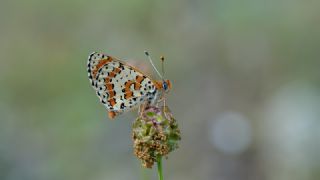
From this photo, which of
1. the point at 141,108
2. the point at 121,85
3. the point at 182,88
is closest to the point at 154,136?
the point at 141,108

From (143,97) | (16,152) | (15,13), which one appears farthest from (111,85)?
(15,13)

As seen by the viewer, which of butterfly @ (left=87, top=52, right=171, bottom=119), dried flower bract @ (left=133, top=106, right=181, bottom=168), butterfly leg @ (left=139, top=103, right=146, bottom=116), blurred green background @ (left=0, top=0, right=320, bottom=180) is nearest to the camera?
dried flower bract @ (left=133, top=106, right=181, bottom=168)

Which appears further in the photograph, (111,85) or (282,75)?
(282,75)

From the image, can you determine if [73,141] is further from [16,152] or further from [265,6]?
[265,6]

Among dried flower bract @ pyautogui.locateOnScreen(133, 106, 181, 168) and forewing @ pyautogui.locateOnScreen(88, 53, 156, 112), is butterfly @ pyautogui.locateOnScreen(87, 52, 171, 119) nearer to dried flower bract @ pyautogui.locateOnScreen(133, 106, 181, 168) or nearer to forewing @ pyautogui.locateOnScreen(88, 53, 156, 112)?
forewing @ pyautogui.locateOnScreen(88, 53, 156, 112)

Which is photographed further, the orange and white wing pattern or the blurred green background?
the blurred green background

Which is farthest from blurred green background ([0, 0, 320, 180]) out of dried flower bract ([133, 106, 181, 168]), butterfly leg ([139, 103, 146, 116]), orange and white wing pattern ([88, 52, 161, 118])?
dried flower bract ([133, 106, 181, 168])

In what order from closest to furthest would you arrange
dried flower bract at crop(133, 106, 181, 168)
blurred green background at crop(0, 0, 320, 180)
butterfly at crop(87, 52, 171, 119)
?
dried flower bract at crop(133, 106, 181, 168) < butterfly at crop(87, 52, 171, 119) < blurred green background at crop(0, 0, 320, 180)
